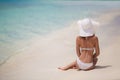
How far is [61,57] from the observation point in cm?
267

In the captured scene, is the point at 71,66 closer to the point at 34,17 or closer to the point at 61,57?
the point at 61,57

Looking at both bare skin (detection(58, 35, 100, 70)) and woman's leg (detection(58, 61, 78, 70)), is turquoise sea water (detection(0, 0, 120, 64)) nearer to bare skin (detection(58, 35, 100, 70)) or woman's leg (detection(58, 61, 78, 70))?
bare skin (detection(58, 35, 100, 70))

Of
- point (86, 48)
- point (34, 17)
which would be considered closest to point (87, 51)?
point (86, 48)

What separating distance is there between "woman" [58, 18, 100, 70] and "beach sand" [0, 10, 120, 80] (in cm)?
3

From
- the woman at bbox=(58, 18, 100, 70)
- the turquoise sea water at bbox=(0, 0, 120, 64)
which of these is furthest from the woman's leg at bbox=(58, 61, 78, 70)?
the turquoise sea water at bbox=(0, 0, 120, 64)

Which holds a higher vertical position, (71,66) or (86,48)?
(86,48)

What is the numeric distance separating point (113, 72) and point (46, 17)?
2.16 feet

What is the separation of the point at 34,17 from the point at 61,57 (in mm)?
375

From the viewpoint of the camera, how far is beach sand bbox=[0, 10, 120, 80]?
2.63 metres

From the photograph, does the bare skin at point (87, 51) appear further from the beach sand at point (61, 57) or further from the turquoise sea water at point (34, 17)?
the turquoise sea water at point (34, 17)

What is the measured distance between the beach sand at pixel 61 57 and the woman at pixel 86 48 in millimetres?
33

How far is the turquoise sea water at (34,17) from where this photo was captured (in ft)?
8.80

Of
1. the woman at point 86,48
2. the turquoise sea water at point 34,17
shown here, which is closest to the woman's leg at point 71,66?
the woman at point 86,48

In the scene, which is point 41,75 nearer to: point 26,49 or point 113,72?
point 26,49
